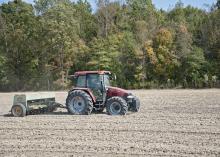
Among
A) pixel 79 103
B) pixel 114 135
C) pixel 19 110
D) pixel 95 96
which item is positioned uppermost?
pixel 95 96

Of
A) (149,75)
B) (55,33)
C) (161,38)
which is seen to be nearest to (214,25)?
(161,38)

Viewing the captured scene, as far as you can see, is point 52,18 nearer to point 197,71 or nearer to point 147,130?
point 197,71

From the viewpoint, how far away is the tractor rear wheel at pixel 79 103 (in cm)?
1748

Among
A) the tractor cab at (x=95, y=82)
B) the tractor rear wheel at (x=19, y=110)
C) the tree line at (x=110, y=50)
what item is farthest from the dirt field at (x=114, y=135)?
the tree line at (x=110, y=50)

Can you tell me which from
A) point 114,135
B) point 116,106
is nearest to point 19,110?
point 116,106

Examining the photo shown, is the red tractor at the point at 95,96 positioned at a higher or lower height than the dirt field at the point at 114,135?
higher

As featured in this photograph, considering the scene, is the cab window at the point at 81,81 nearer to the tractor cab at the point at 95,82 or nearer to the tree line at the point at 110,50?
the tractor cab at the point at 95,82

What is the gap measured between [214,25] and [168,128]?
A: 122 feet

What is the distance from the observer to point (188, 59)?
4338 centimetres

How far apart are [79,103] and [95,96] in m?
0.68

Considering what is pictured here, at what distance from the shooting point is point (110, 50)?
1861 inches

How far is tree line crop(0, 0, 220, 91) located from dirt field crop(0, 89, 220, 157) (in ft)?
86.7

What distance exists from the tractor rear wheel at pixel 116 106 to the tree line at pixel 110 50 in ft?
82.8

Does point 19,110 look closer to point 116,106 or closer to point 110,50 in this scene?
point 116,106
